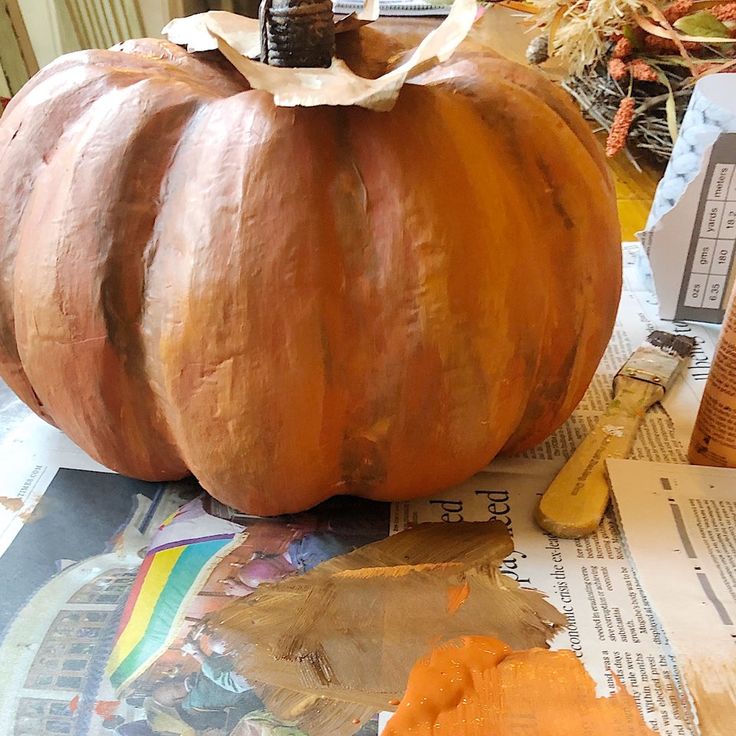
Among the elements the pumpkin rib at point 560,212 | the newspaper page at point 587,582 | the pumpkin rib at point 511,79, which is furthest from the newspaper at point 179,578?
the pumpkin rib at point 511,79

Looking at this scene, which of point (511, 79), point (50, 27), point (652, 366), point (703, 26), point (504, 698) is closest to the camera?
point (504, 698)

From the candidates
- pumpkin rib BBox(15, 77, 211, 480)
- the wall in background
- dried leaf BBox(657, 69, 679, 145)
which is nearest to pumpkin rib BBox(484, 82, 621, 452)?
pumpkin rib BBox(15, 77, 211, 480)

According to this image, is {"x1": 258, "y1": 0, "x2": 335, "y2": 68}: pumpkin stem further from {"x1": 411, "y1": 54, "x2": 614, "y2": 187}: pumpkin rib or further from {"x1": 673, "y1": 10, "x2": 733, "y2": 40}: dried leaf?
{"x1": 673, "y1": 10, "x2": 733, "y2": 40}: dried leaf

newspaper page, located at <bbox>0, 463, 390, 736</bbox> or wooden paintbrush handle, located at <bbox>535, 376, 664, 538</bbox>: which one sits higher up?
newspaper page, located at <bbox>0, 463, 390, 736</bbox>

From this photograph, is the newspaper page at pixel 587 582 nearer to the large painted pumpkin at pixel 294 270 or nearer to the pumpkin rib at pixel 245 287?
the large painted pumpkin at pixel 294 270

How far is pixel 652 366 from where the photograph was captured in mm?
707

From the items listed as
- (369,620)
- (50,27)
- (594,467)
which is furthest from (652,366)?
(50,27)

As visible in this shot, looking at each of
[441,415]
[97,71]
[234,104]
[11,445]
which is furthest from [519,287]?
[11,445]

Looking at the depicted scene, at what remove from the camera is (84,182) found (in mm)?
478

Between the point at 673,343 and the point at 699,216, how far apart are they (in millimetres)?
134

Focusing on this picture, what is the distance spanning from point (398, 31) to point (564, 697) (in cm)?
48

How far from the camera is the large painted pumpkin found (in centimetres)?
45

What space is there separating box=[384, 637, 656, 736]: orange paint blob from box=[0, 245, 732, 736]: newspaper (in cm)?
1

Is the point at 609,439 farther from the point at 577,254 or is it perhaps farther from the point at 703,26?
the point at 703,26
